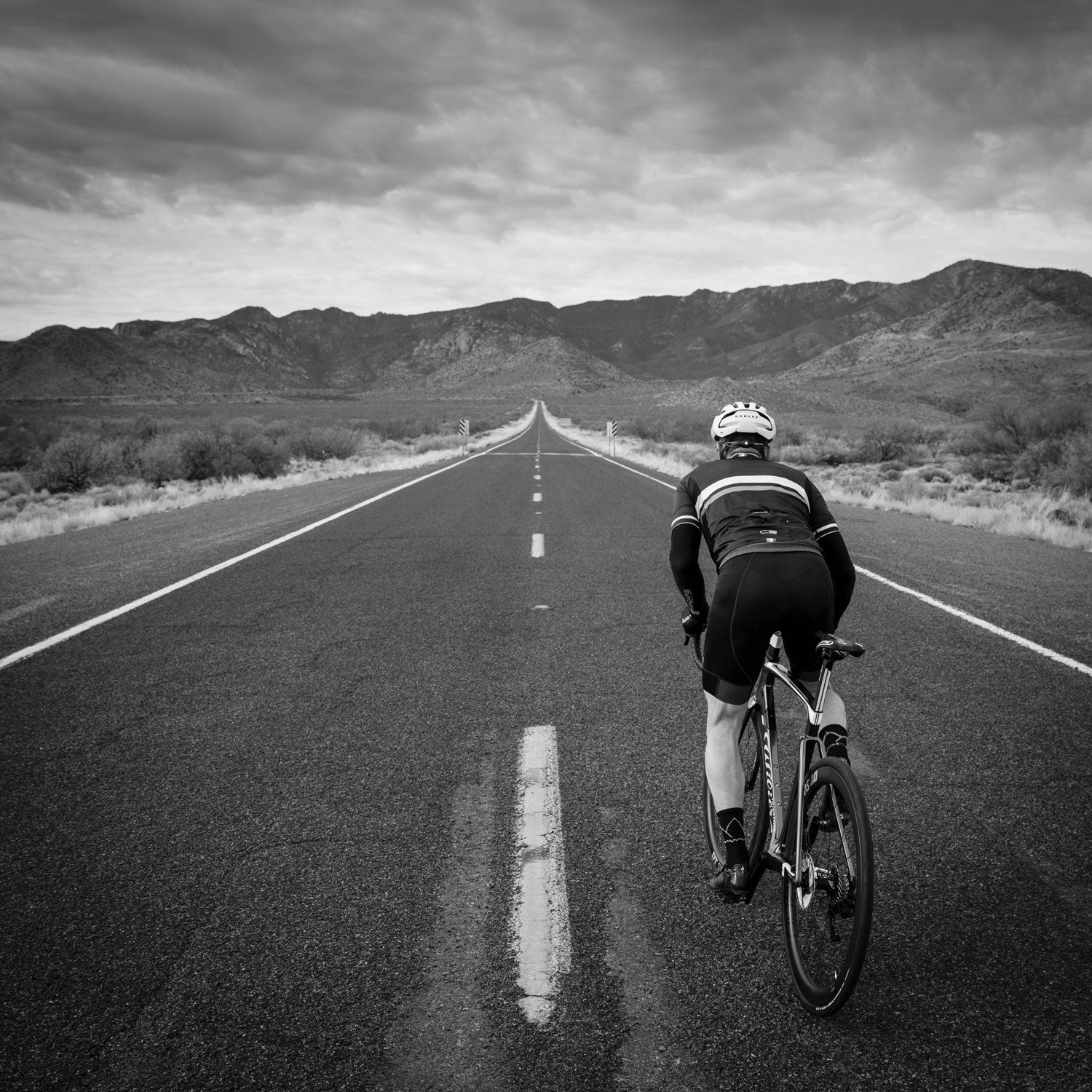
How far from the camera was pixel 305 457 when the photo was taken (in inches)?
1518

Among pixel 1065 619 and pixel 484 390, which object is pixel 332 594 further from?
pixel 484 390

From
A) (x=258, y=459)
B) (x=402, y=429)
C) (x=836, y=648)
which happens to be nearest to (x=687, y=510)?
(x=836, y=648)

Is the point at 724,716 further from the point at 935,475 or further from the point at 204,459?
the point at 204,459

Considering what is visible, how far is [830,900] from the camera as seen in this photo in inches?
96.7

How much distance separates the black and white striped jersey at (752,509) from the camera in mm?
2980

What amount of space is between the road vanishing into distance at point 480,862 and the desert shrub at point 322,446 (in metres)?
32.6

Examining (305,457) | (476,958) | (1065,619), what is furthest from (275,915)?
(305,457)

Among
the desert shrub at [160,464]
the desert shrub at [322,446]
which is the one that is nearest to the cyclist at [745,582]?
the desert shrub at [160,464]

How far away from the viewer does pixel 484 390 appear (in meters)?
188

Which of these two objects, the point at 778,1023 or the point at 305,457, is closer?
the point at 778,1023

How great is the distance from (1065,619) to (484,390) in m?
185

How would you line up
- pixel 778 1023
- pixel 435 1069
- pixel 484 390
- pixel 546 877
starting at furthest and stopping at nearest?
pixel 484 390, pixel 546 877, pixel 778 1023, pixel 435 1069

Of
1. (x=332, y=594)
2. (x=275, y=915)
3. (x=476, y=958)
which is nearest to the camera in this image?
(x=476, y=958)

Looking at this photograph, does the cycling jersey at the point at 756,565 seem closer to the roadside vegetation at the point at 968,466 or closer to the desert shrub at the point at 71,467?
Answer: the roadside vegetation at the point at 968,466
